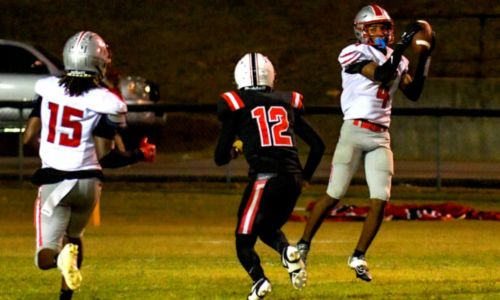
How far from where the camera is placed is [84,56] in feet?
25.9

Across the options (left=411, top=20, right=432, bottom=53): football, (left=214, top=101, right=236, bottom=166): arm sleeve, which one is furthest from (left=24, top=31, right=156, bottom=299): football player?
(left=411, top=20, right=432, bottom=53): football

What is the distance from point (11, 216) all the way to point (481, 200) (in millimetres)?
5848

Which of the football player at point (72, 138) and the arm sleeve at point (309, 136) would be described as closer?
the football player at point (72, 138)

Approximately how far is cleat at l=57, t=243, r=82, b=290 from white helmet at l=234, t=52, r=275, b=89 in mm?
1623

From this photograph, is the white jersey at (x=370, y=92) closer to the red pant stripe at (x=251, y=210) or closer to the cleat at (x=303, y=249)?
the cleat at (x=303, y=249)

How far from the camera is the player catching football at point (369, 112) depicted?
953 centimetres

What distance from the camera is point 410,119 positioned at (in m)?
20.1

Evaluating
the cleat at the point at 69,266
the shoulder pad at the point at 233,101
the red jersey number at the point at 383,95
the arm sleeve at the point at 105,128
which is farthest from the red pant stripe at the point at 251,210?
the red jersey number at the point at 383,95

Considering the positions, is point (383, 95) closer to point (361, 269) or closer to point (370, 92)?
point (370, 92)

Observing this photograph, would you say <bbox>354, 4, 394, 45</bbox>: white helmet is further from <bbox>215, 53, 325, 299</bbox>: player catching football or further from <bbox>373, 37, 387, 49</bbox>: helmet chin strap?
<bbox>215, 53, 325, 299</bbox>: player catching football

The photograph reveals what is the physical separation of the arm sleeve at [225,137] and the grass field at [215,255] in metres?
1.03

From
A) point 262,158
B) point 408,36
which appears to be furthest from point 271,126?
point 408,36

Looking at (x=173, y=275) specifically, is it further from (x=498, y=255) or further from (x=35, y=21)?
(x=35, y=21)

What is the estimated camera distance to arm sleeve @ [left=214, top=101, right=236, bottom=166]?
8.39m
